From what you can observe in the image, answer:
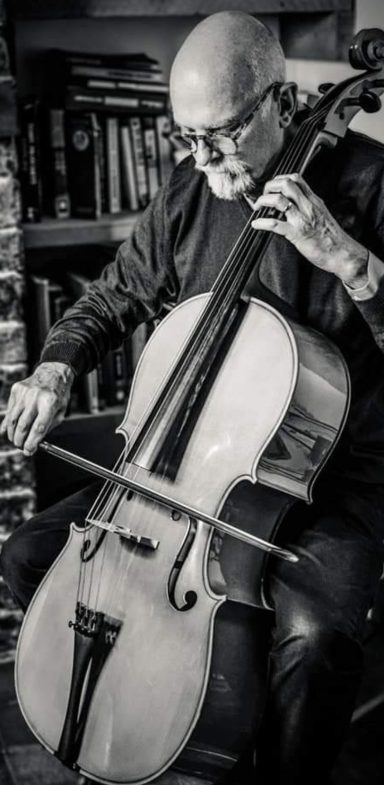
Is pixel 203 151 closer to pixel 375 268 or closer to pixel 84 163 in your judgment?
pixel 375 268

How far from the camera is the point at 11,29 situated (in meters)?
1.92

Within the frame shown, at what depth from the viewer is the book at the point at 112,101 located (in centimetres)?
210

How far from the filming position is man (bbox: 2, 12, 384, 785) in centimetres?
136

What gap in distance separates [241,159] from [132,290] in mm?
357

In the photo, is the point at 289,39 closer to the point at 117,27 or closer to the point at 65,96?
the point at 117,27

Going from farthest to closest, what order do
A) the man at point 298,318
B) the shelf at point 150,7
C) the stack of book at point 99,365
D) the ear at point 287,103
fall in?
the stack of book at point 99,365, the shelf at point 150,7, the ear at point 287,103, the man at point 298,318

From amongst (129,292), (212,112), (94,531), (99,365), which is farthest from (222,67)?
(99,365)

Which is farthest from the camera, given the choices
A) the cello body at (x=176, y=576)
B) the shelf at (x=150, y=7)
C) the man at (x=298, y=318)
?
the shelf at (x=150, y=7)

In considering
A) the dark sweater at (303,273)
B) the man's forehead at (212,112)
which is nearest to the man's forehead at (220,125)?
the man's forehead at (212,112)

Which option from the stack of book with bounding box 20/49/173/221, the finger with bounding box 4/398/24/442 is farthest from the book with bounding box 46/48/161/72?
the finger with bounding box 4/398/24/442

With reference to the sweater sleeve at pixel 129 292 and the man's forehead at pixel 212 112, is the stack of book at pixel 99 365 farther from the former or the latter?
the man's forehead at pixel 212 112

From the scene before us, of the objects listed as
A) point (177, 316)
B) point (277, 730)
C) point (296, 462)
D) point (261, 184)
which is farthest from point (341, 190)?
point (277, 730)

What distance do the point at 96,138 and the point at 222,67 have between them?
772 mm

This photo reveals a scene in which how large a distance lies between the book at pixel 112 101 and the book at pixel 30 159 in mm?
80
